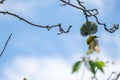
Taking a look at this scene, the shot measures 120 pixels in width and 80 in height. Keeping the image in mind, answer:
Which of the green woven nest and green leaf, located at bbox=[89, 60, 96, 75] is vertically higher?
green leaf, located at bbox=[89, 60, 96, 75]

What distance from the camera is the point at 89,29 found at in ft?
13.3

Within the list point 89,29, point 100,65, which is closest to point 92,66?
point 100,65

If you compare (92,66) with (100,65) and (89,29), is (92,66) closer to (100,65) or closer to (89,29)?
(100,65)

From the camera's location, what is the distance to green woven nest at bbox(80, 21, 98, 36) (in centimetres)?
409

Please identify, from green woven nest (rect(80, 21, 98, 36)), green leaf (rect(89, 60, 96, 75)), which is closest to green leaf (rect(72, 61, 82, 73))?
green leaf (rect(89, 60, 96, 75))

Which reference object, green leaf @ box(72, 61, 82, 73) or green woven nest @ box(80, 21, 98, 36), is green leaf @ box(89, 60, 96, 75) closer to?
green leaf @ box(72, 61, 82, 73)

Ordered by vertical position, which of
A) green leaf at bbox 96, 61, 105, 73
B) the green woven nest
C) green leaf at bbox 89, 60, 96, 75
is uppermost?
green leaf at bbox 89, 60, 96, 75

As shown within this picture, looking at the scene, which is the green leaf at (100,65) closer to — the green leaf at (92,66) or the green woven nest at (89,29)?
the green leaf at (92,66)

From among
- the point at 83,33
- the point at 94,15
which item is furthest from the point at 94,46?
the point at 94,15

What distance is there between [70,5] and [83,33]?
381mm

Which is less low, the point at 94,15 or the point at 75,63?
the point at 75,63

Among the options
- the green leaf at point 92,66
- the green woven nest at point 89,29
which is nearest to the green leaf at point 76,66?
the green leaf at point 92,66

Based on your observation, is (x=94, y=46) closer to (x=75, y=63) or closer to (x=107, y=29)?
(x=107, y=29)

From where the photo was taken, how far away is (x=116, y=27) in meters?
4.68
